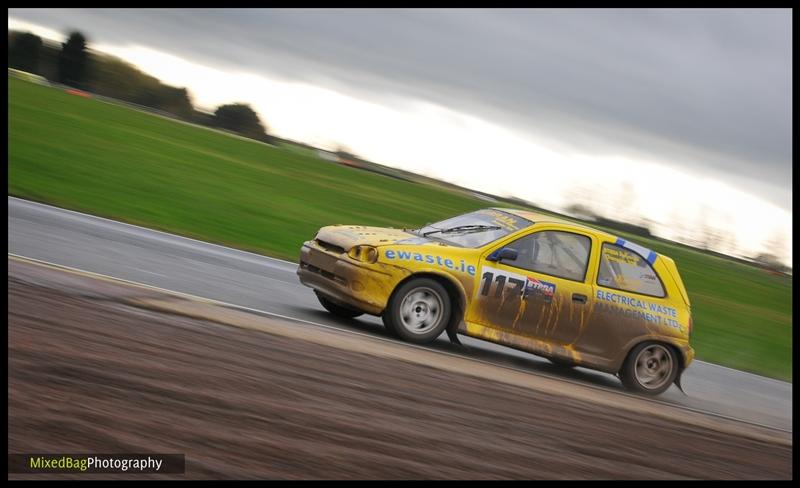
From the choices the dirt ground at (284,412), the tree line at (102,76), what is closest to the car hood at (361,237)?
the dirt ground at (284,412)

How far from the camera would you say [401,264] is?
31.6ft

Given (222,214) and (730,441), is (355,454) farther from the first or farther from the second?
(222,214)

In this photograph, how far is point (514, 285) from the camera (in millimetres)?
10016

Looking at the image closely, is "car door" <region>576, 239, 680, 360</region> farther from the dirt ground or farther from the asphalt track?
the dirt ground

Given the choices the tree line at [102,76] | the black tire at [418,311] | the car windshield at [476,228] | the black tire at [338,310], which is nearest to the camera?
the black tire at [418,311]

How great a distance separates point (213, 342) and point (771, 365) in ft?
45.6

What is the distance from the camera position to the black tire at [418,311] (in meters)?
9.71

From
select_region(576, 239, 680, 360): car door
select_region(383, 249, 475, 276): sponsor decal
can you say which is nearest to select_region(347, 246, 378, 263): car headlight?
select_region(383, 249, 475, 276): sponsor decal

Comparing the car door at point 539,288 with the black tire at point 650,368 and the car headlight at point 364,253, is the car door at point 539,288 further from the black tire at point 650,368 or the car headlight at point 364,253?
the car headlight at point 364,253

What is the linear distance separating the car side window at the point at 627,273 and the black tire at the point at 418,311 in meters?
1.85

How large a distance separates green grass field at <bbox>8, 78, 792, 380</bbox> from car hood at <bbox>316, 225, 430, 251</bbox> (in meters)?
7.51

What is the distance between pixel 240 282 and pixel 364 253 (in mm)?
2902

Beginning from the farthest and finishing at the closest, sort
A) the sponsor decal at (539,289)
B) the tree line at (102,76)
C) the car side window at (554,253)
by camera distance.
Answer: the tree line at (102,76)
the car side window at (554,253)
the sponsor decal at (539,289)

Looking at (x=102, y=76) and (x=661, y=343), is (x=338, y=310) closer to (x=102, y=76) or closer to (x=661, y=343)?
(x=661, y=343)
